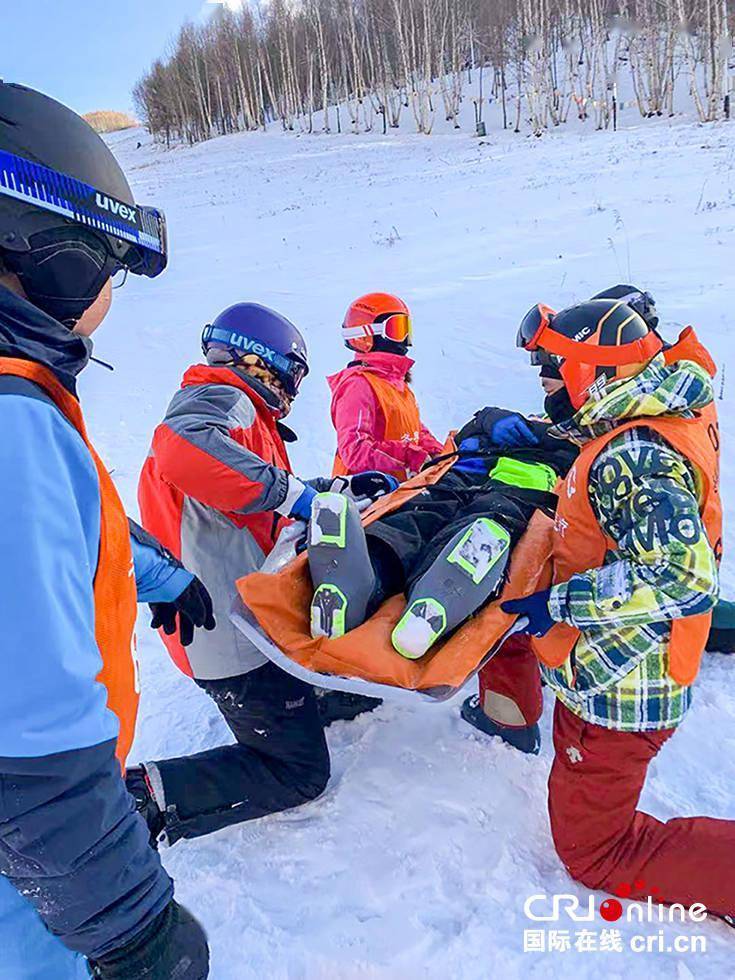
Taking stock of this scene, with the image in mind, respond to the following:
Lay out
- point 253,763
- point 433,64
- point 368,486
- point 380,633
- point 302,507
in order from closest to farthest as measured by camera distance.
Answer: point 380,633, point 253,763, point 302,507, point 368,486, point 433,64

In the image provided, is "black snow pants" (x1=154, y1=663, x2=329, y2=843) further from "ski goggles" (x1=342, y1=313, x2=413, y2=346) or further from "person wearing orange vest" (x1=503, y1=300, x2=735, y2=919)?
"ski goggles" (x1=342, y1=313, x2=413, y2=346)

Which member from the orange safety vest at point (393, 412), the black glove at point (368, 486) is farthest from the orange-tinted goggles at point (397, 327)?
the black glove at point (368, 486)

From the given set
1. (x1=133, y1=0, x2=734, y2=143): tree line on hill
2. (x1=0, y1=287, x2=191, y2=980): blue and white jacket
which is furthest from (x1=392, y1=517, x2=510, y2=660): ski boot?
(x1=133, y1=0, x2=734, y2=143): tree line on hill

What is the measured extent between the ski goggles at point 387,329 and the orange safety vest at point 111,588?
2.67 m

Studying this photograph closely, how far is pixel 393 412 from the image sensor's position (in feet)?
12.2

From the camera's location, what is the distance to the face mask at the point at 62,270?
119cm

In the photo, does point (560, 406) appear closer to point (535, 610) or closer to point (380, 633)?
point (535, 610)

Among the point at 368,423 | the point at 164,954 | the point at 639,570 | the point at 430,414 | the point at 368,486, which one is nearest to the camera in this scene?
the point at 164,954

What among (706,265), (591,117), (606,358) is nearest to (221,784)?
(606,358)

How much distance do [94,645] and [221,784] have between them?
4.96 feet

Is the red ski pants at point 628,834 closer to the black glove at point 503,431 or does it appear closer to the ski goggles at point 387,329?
the black glove at point 503,431

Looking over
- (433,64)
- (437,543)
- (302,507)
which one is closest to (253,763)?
(302,507)

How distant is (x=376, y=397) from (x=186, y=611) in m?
1.94

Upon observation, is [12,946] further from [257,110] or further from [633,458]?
[257,110]
